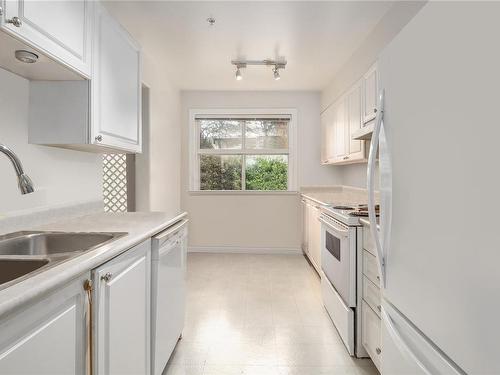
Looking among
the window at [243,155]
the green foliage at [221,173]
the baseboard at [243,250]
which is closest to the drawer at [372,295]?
the baseboard at [243,250]

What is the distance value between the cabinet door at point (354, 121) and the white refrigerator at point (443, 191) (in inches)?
84.1

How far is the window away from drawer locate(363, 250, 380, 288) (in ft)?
10.2

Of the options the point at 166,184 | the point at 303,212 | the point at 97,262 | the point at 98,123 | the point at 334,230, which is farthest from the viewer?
the point at 303,212

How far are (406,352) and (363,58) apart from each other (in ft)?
9.43

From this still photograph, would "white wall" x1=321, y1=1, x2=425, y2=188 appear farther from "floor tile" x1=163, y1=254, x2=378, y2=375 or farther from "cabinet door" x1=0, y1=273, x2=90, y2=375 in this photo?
"cabinet door" x1=0, y1=273, x2=90, y2=375

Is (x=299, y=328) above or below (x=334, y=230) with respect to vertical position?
below

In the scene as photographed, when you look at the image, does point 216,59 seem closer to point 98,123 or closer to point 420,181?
point 98,123

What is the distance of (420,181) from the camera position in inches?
33.8

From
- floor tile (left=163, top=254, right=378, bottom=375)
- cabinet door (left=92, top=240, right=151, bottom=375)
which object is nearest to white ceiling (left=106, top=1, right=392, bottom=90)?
cabinet door (left=92, top=240, right=151, bottom=375)

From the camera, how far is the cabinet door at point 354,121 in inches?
123

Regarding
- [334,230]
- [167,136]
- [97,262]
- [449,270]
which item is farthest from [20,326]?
[167,136]

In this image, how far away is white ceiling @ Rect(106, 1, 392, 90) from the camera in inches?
99.9

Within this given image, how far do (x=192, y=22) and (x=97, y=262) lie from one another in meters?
2.43

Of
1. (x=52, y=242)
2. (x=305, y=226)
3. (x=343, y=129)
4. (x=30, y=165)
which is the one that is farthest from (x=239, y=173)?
(x=52, y=242)
